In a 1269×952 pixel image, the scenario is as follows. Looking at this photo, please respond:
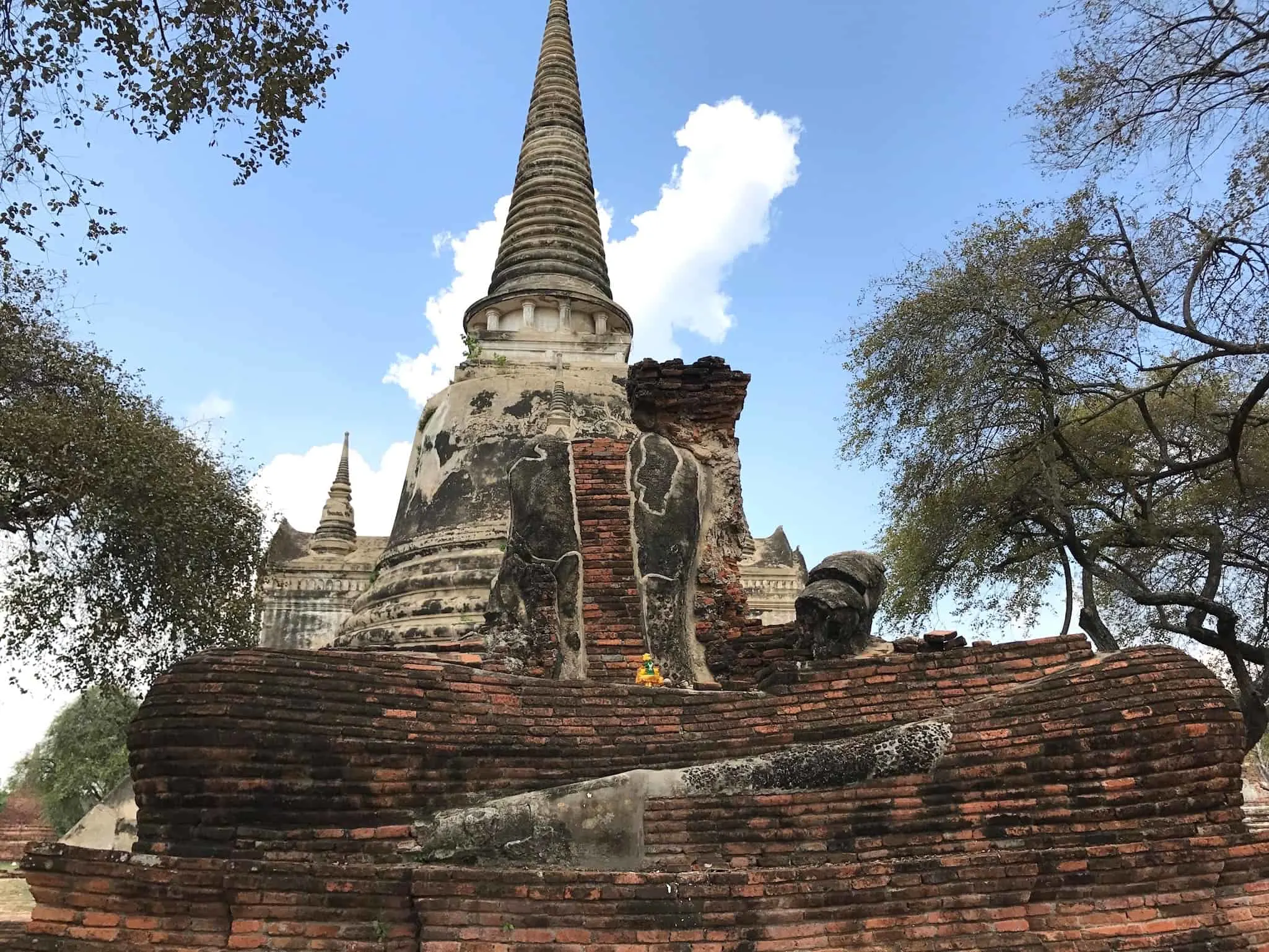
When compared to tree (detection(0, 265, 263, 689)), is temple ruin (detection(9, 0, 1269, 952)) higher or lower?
lower

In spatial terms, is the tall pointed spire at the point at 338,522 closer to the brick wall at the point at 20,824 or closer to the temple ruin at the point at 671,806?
the brick wall at the point at 20,824

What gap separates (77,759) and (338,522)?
11.2m

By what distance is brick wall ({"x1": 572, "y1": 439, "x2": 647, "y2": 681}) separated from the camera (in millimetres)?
6570

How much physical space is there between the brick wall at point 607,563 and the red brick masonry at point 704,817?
1.08m

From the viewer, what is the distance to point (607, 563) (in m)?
7.00

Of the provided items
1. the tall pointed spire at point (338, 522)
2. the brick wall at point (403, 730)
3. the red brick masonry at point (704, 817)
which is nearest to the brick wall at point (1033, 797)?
the red brick masonry at point (704, 817)

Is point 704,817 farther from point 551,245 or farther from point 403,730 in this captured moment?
point 551,245

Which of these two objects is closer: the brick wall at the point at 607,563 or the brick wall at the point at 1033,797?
the brick wall at the point at 1033,797

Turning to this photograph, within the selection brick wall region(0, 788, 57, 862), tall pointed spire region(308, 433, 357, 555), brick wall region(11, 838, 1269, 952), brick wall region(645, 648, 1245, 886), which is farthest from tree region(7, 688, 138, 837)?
brick wall region(645, 648, 1245, 886)

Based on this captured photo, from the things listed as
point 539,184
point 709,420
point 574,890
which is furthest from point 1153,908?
point 539,184

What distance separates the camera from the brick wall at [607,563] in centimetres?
657

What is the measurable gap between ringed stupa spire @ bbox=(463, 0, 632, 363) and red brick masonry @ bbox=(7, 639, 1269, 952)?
1184 cm

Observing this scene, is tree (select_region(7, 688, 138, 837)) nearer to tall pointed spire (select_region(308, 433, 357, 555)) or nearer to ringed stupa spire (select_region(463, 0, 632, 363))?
tall pointed spire (select_region(308, 433, 357, 555))

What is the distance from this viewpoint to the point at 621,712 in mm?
5352
